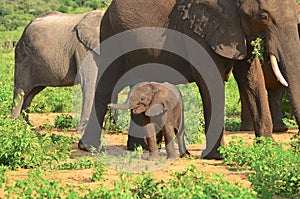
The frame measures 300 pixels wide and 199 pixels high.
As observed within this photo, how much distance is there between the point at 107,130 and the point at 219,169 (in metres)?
3.70

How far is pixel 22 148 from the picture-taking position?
607cm

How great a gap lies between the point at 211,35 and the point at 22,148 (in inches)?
77.3

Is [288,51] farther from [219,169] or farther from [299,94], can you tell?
[219,169]

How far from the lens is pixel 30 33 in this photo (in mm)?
9969

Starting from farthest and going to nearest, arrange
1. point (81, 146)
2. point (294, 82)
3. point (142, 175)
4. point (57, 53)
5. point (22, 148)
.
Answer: point (57, 53)
point (81, 146)
point (22, 148)
point (294, 82)
point (142, 175)

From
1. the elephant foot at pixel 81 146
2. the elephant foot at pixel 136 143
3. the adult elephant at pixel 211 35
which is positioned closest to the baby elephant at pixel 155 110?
the adult elephant at pixel 211 35

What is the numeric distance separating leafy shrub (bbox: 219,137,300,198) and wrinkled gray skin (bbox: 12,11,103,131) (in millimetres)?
3291

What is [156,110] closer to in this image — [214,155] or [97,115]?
[214,155]

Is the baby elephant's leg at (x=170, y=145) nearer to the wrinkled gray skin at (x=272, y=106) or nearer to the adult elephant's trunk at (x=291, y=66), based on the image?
the adult elephant's trunk at (x=291, y=66)

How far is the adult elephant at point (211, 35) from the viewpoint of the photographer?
5895mm

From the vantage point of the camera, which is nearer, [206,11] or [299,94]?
[299,94]

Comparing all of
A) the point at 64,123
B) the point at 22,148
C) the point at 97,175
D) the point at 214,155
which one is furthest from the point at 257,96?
the point at 64,123

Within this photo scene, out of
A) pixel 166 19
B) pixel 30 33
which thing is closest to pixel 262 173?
pixel 166 19

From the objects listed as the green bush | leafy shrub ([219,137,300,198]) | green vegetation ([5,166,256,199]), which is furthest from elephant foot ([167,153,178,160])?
green vegetation ([5,166,256,199])
